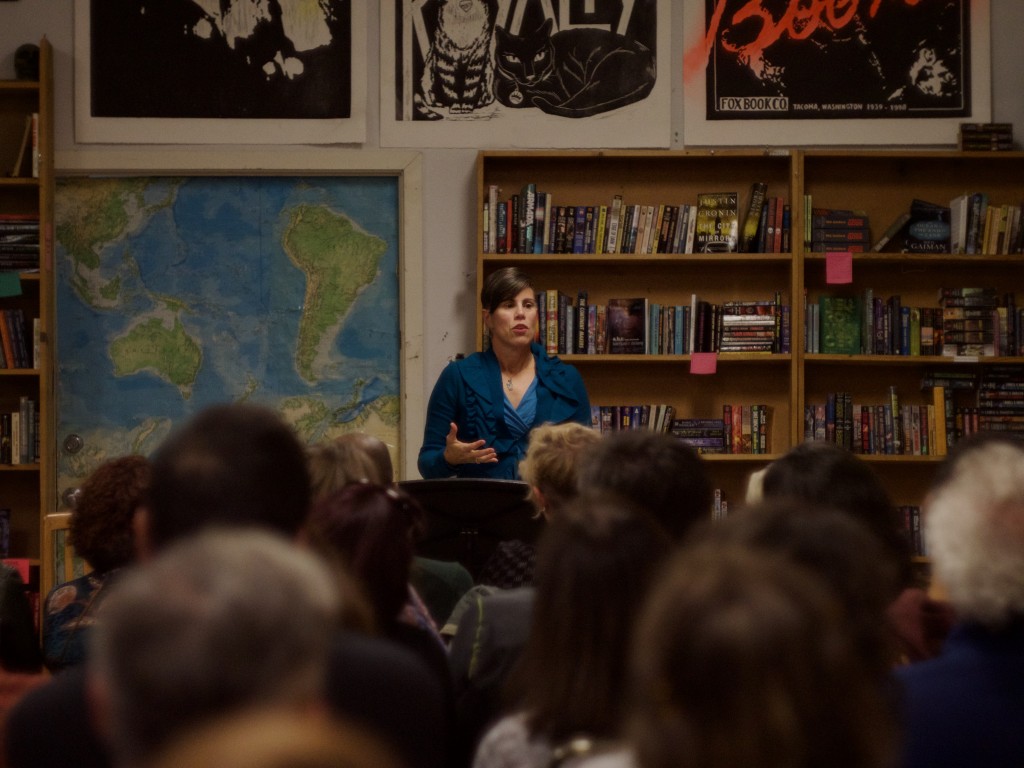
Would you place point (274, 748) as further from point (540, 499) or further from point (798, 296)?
point (798, 296)

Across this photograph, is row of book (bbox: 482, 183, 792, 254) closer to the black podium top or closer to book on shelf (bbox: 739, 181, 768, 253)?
book on shelf (bbox: 739, 181, 768, 253)

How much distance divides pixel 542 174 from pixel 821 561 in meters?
3.93

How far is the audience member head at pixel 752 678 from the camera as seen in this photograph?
818 millimetres

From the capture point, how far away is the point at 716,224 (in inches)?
190

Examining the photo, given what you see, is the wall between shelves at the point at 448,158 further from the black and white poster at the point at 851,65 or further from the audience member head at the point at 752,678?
the audience member head at the point at 752,678

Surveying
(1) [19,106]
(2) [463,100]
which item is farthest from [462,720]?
(1) [19,106]

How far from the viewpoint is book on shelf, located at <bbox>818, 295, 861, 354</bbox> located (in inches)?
190

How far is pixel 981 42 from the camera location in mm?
4859

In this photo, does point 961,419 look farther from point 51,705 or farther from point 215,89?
point 51,705

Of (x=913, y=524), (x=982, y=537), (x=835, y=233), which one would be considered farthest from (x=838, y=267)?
(x=982, y=537)

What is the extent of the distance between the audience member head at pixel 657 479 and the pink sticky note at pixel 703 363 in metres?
2.89

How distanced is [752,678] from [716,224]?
4156 mm

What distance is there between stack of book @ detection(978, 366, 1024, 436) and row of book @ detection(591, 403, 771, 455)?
35.9 inches

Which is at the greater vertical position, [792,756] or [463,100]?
[463,100]
